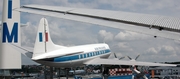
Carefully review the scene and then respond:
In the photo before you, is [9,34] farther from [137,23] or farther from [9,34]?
[137,23]

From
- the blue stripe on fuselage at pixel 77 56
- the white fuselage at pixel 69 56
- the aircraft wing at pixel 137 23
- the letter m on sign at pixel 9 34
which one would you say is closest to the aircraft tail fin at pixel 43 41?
the white fuselage at pixel 69 56

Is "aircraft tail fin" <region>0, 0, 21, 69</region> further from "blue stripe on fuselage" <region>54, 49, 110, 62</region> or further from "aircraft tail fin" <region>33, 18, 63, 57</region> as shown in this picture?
"blue stripe on fuselage" <region>54, 49, 110, 62</region>

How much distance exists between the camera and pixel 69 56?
31516 mm

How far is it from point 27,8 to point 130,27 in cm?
1041

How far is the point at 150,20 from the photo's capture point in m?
13.8

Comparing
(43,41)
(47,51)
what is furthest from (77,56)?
(43,41)

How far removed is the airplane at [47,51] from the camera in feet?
94.6

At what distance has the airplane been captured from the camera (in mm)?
28844

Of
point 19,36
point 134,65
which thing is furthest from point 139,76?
point 19,36

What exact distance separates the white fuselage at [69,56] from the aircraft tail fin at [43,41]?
0.76 meters

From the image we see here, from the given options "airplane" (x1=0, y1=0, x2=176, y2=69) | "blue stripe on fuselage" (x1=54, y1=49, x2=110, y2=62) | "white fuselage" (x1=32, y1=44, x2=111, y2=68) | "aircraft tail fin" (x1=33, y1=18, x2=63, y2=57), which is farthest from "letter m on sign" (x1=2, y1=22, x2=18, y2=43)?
"blue stripe on fuselage" (x1=54, y1=49, x2=110, y2=62)

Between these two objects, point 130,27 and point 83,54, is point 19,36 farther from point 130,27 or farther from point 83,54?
point 130,27

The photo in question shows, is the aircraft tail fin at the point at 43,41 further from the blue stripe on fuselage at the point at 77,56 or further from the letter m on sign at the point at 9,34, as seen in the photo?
the letter m on sign at the point at 9,34

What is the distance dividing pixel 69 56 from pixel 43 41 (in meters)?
4.49
